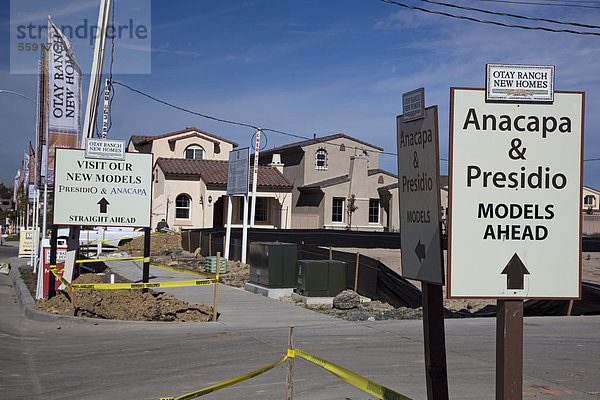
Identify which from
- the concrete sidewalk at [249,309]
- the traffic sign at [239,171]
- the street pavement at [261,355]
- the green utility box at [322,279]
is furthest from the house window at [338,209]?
the street pavement at [261,355]

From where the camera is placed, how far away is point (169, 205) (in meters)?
47.0

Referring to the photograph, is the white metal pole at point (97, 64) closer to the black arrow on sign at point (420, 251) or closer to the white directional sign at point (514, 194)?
the black arrow on sign at point (420, 251)

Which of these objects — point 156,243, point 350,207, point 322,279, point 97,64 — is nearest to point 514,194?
point 322,279

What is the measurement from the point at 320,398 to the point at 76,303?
7955 millimetres

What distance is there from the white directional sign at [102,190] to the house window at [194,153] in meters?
40.2

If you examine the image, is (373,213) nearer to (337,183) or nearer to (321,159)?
(337,183)

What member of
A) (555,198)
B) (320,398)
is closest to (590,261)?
(320,398)

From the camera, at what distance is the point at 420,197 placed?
15.0ft

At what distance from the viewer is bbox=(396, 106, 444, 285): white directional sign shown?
14.2ft

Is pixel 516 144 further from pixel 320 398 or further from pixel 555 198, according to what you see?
pixel 320 398

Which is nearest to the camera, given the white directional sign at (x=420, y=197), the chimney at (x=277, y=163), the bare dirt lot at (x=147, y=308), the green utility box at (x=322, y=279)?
the white directional sign at (x=420, y=197)

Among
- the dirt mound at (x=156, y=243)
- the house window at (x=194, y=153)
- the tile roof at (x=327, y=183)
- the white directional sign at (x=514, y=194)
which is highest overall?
the house window at (x=194, y=153)

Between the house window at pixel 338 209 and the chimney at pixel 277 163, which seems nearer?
the house window at pixel 338 209

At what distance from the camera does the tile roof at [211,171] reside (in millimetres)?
46688
